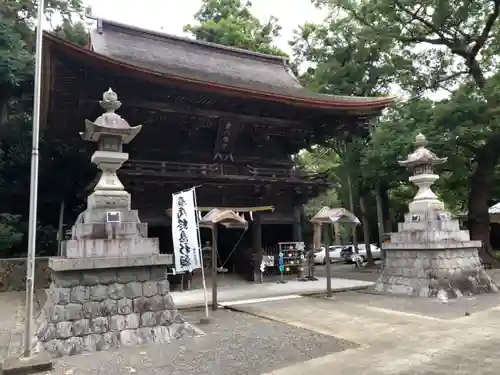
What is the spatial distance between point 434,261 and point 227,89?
262 inches

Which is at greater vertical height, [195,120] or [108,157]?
[195,120]

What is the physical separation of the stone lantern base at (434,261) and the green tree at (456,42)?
6.45 meters

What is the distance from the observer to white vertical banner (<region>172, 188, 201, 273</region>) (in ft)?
23.8

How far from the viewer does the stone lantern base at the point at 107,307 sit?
561cm

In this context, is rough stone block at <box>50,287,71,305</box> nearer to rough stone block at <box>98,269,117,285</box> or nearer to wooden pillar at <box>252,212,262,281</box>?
rough stone block at <box>98,269,117,285</box>

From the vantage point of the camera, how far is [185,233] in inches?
290

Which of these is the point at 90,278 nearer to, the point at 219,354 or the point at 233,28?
the point at 219,354

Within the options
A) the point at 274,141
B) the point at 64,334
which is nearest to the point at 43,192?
the point at 274,141

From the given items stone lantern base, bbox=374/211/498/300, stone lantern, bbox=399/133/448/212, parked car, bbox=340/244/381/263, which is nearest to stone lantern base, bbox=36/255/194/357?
stone lantern base, bbox=374/211/498/300

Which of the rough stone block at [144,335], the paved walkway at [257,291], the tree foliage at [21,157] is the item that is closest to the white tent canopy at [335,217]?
the paved walkway at [257,291]

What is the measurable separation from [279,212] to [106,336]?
27.2 ft

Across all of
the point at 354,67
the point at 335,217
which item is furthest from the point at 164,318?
the point at 354,67

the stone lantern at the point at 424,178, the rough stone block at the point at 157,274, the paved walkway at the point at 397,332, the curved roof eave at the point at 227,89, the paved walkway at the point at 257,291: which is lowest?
the paved walkway at the point at 397,332

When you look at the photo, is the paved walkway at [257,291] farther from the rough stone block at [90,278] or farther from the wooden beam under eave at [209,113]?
the wooden beam under eave at [209,113]
